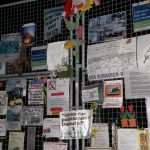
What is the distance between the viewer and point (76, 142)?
2.29 metres

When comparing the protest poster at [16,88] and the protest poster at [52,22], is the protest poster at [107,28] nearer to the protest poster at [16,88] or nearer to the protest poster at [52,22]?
the protest poster at [52,22]

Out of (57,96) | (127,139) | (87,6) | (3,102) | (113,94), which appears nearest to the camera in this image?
(127,139)

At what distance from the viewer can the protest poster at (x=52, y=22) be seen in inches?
102

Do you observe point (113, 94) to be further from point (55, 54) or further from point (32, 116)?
point (32, 116)

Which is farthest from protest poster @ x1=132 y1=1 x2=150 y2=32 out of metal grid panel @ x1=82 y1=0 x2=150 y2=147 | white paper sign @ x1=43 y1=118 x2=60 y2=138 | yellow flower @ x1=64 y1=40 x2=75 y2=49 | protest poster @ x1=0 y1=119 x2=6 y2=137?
protest poster @ x1=0 y1=119 x2=6 y2=137

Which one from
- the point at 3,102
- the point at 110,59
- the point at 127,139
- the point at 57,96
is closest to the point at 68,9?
the point at 110,59

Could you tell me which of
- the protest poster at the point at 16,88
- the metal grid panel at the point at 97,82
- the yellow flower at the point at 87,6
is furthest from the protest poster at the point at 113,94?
the protest poster at the point at 16,88

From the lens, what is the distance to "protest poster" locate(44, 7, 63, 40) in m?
2.59

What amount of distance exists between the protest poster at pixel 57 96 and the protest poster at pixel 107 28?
0.36m

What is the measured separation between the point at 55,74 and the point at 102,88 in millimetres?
392

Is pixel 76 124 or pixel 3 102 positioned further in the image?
pixel 3 102

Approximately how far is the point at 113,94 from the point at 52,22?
75 cm

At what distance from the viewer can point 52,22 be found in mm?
2617

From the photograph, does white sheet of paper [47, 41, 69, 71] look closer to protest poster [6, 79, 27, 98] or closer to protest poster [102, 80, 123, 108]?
protest poster [6, 79, 27, 98]
